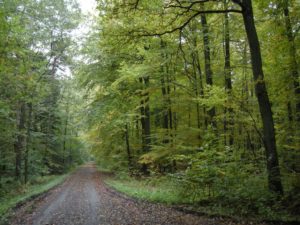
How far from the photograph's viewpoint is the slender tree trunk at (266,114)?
741cm

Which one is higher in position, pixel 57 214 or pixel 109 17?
pixel 109 17

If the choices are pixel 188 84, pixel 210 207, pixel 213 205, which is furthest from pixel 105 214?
pixel 188 84

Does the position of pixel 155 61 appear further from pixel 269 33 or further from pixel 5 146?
pixel 5 146

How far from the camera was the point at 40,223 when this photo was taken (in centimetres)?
775

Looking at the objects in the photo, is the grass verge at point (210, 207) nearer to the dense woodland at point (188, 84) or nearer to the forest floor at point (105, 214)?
the dense woodland at point (188, 84)

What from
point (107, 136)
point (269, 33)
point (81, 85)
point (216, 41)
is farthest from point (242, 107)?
point (107, 136)

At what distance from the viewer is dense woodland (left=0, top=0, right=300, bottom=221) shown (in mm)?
7879

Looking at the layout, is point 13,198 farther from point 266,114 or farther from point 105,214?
point 266,114

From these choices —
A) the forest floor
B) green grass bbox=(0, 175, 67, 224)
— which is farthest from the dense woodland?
the forest floor

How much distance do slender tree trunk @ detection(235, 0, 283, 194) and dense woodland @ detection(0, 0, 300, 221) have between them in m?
0.03

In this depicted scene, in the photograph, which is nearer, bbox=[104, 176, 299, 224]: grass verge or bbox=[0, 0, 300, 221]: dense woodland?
bbox=[104, 176, 299, 224]: grass verge

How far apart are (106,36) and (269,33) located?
A: 6.81 metres

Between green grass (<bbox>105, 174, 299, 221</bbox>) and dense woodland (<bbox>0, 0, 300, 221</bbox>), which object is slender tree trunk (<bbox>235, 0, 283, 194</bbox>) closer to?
dense woodland (<bbox>0, 0, 300, 221</bbox>)

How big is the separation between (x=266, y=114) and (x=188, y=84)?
29.2 ft
